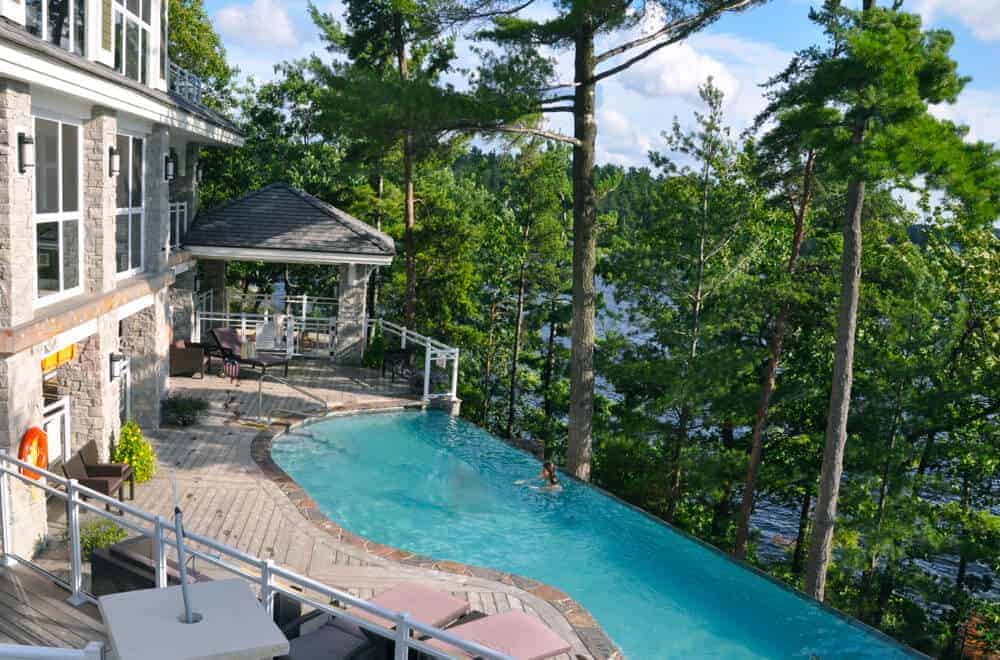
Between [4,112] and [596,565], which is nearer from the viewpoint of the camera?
[4,112]

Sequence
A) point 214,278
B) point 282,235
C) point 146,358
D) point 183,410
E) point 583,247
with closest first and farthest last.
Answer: point 146,358, point 183,410, point 583,247, point 282,235, point 214,278

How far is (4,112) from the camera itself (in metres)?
7.86

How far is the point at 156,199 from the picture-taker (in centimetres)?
1418

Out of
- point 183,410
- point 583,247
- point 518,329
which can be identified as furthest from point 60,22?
point 518,329

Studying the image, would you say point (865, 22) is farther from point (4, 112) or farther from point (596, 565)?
point (4, 112)

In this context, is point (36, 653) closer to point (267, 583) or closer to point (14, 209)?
point (267, 583)

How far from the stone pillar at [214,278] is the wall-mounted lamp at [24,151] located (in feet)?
43.3

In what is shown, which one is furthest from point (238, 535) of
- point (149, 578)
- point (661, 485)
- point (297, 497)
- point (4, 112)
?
point (661, 485)

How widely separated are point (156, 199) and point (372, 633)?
10051 millimetres

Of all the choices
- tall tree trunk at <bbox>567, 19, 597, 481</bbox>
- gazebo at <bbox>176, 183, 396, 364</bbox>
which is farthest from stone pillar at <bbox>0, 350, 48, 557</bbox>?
tall tree trunk at <bbox>567, 19, 597, 481</bbox>

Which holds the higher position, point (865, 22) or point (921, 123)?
point (865, 22)

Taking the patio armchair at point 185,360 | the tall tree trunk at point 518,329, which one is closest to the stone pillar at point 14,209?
the patio armchair at point 185,360

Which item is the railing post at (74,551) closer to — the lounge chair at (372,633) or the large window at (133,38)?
the lounge chair at (372,633)

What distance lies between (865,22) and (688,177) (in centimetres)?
979
